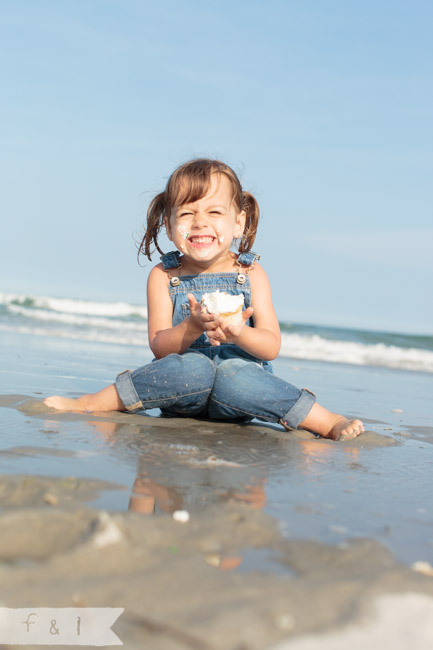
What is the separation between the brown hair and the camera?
11.2 ft

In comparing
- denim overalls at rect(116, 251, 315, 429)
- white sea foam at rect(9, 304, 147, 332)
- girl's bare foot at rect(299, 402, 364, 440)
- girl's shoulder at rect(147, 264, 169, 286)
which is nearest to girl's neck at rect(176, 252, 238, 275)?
girl's shoulder at rect(147, 264, 169, 286)

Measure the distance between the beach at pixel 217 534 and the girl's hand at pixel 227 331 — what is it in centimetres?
44

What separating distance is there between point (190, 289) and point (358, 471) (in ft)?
5.24

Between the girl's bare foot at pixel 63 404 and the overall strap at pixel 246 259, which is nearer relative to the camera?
the girl's bare foot at pixel 63 404

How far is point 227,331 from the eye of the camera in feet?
9.43

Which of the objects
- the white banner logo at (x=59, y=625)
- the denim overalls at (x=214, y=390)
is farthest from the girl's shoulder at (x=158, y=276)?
the white banner logo at (x=59, y=625)

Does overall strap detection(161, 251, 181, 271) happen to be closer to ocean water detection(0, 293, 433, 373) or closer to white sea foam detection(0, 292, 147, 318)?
ocean water detection(0, 293, 433, 373)

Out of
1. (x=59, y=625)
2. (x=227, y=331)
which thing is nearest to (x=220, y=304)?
(x=227, y=331)

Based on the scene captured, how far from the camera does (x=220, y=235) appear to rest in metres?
3.42

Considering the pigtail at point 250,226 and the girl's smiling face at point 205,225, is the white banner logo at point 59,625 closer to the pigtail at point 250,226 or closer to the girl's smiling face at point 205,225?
the girl's smiling face at point 205,225

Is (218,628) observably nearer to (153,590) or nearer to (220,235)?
(153,590)

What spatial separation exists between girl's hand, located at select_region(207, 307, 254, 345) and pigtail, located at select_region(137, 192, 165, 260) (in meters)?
1.07

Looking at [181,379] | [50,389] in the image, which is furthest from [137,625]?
[50,389]

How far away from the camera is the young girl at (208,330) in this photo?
10.1ft
